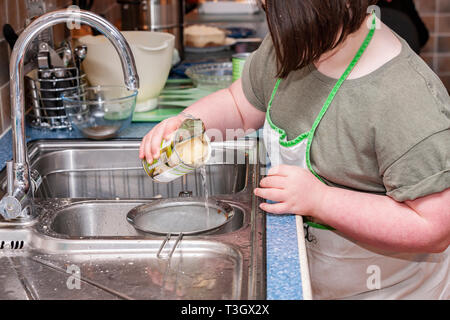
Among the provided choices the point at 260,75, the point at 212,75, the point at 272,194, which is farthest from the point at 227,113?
the point at 212,75

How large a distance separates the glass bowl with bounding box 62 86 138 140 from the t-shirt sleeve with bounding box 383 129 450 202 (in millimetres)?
684

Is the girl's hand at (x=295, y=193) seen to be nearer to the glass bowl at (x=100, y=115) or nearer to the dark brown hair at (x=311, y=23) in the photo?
the dark brown hair at (x=311, y=23)

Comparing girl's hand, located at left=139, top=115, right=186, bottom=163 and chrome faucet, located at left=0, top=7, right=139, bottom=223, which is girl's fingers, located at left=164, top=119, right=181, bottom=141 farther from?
chrome faucet, located at left=0, top=7, right=139, bottom=223

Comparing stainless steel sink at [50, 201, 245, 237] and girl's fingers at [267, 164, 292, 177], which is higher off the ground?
girl's fingers at [267, 164, 292, 177]

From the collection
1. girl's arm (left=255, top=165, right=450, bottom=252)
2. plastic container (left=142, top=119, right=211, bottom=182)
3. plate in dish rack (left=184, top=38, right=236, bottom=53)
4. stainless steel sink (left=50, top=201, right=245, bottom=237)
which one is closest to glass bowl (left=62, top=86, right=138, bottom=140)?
stainless steel sink (left=50, top=201, right=245, bottom=237)

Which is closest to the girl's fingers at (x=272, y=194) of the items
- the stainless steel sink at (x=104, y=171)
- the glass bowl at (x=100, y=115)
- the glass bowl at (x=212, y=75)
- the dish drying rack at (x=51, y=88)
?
the stainless steel sink at (x=104, y=171)

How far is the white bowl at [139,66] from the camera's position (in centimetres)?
161

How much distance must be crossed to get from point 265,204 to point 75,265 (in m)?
0.32

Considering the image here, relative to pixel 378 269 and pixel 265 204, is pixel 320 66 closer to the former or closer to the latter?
pixel 265 204

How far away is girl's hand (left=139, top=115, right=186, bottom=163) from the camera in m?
1.10

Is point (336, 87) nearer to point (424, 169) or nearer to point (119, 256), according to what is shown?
point (424, 169)

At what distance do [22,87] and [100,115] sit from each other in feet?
1.43

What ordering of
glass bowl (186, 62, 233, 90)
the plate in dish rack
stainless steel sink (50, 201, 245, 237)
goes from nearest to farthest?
stainless steel sink (50, 201, 245, 237) → glass bowl (186, 62, 233, 90) → the plate in dish rack
